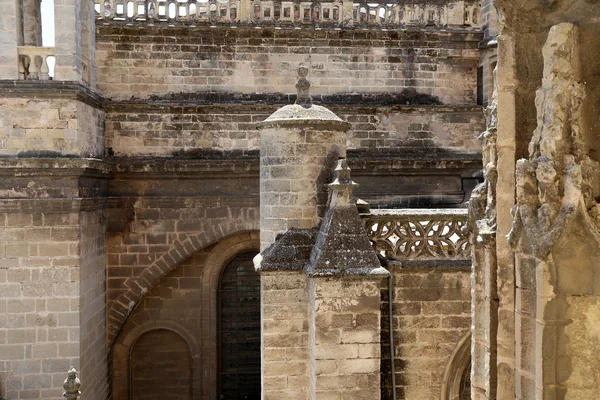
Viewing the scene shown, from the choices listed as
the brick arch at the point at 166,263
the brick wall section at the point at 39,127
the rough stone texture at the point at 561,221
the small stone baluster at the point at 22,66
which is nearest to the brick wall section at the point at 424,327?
the brick arch at the point at 166,263

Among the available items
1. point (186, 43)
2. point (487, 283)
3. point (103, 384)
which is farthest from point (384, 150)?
point (487, 283)

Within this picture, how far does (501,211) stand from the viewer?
3219 mm

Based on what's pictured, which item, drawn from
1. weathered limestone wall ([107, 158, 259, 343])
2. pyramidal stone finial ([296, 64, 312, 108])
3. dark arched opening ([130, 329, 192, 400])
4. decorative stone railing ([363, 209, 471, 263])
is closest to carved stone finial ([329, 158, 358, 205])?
decorative stone railing ([363, 209, 471, 263])

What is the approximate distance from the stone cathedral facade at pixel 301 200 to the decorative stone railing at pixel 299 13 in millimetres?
49

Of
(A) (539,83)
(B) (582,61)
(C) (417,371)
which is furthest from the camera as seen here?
(C) (417,371)

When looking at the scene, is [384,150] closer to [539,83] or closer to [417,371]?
[417,371]

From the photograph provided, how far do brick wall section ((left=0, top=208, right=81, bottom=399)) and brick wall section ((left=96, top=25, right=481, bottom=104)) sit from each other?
3.58m

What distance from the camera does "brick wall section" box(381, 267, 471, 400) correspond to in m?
8.41

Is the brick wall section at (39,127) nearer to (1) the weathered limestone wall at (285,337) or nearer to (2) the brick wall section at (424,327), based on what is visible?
(1) the weathered limestone wall at (285,337)

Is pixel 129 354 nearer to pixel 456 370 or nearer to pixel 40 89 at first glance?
pixel 40 89

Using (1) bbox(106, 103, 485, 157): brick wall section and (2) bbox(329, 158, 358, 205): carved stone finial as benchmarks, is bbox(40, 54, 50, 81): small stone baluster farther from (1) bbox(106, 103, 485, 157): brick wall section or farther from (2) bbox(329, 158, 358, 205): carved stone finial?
(2) bbox(329, 158, 358, 205): carved stone finial

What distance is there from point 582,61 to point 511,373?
4.95ft

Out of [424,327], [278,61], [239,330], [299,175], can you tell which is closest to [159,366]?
[239,330]

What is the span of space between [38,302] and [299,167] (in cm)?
521
